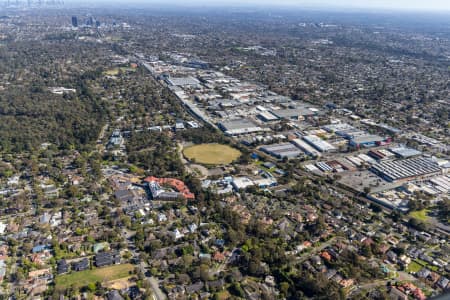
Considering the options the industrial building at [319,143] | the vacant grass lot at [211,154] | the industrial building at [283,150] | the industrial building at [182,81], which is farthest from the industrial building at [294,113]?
the industrial building at [182,81]

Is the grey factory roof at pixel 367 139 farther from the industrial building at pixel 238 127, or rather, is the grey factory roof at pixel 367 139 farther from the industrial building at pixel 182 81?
the industrial building at pixel 182 81

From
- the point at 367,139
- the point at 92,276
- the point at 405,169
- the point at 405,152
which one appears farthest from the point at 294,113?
the point at 92,276

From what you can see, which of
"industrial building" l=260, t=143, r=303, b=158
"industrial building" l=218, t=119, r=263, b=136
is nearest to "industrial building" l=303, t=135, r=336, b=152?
"industrial building" l=260, t=143, r=303, b=158

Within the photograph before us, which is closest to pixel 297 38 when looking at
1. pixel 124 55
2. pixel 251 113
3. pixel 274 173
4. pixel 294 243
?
pixel 124 55

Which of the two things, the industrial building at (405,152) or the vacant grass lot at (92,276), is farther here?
the industrial building at (405,152)

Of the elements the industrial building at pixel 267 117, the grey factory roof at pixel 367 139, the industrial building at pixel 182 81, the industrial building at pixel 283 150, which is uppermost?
the industrial building at pixel 182 81

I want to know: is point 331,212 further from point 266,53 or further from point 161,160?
point 266,53
